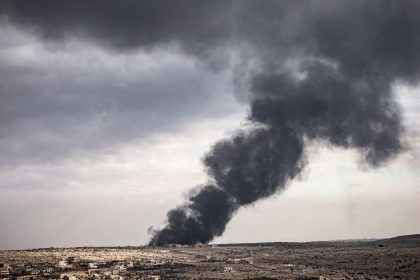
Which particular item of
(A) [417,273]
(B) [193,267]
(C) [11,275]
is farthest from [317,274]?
(C) [11,275]

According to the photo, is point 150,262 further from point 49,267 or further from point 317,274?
point 317,274

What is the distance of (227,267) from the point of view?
293 feet

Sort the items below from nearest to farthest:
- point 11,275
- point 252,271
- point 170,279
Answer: point 170,279, point 11,275, point 252,271

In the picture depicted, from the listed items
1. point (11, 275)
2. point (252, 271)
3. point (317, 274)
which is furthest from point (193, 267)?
point (11, 275)

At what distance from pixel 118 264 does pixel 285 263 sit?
111 feet

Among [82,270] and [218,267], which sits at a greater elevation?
[82,270]

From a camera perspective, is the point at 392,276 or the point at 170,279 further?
the point at 392,276

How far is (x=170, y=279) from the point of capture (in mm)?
72438

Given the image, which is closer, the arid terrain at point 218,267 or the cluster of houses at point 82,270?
the cluster of houses at point 82,270

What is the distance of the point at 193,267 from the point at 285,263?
67.4 ft

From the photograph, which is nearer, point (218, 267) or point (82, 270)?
point (82, 270)

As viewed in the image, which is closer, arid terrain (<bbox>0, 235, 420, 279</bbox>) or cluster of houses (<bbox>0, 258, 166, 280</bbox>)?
cluster of houses (<bbox>0, 258, 166, 280</bbox>)

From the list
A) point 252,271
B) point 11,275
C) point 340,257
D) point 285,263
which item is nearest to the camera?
point 11,275

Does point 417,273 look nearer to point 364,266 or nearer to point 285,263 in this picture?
point 364,266
